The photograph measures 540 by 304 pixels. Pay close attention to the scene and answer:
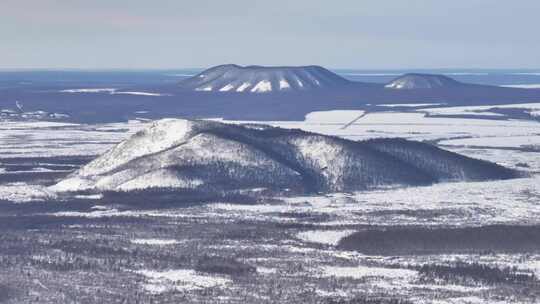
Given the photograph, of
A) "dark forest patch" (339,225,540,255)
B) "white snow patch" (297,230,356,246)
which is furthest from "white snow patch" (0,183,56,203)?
"dark forest patch" (339,225,540,255)

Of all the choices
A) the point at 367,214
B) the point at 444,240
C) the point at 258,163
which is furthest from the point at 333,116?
the point at 444,240

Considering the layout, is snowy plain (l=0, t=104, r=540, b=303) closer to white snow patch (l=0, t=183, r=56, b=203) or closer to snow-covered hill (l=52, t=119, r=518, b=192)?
white snow patch (l=0, t=183, r=56, b=203)

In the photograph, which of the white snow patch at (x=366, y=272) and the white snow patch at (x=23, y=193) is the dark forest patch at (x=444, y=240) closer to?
the white snow patch at (x=366, y=272)

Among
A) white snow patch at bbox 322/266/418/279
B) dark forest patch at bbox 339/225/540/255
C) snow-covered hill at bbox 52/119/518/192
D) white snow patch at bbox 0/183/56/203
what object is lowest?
white snow patch at bbox 322/266/418/279

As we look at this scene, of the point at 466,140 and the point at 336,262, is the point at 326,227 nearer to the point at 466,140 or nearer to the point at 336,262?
the point at 336,262

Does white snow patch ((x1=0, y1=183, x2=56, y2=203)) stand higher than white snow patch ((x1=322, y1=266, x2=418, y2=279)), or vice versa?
white snow patch ((x1=0, y1=183, x2=56, y2=203))

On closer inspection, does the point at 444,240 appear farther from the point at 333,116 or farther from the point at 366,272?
the point at 333,116
